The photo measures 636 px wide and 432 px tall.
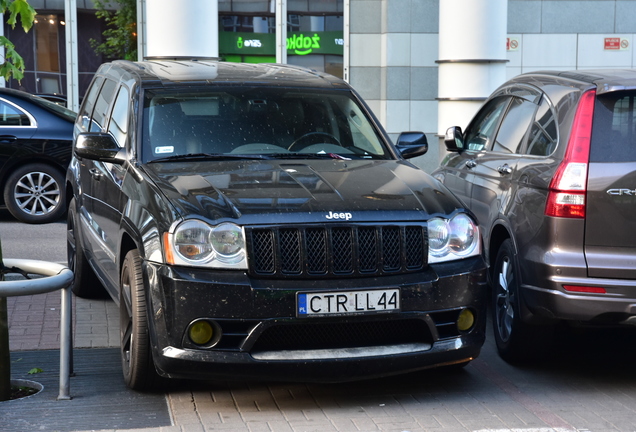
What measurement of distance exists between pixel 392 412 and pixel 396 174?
1.39 meters

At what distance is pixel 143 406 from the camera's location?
5.03m

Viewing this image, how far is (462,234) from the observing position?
16.7 feet

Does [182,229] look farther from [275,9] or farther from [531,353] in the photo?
[275,9]

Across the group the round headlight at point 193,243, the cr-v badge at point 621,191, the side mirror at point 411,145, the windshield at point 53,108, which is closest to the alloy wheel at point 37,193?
the windshield at point 53,108

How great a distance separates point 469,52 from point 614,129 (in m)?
7.86

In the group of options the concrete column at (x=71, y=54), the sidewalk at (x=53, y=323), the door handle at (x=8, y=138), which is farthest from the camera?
the concrete column at (x=71, y=54)

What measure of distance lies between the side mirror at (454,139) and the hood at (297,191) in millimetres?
1695

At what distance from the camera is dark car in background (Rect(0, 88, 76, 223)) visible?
11.7 metres

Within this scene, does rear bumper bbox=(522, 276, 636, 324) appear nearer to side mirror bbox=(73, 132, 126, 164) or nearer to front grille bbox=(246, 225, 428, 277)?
front grille bbox=(246, 225, 428, 277)

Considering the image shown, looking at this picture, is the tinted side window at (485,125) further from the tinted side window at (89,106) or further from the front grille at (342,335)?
the tinted side window at (89,106)

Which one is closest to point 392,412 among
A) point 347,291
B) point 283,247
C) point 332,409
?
point 332,409

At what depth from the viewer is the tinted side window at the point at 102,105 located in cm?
695

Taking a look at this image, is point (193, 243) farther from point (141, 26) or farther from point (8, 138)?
point (141, 26)

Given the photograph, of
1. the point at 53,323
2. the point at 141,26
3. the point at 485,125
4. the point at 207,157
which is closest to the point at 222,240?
the point at 207,157
